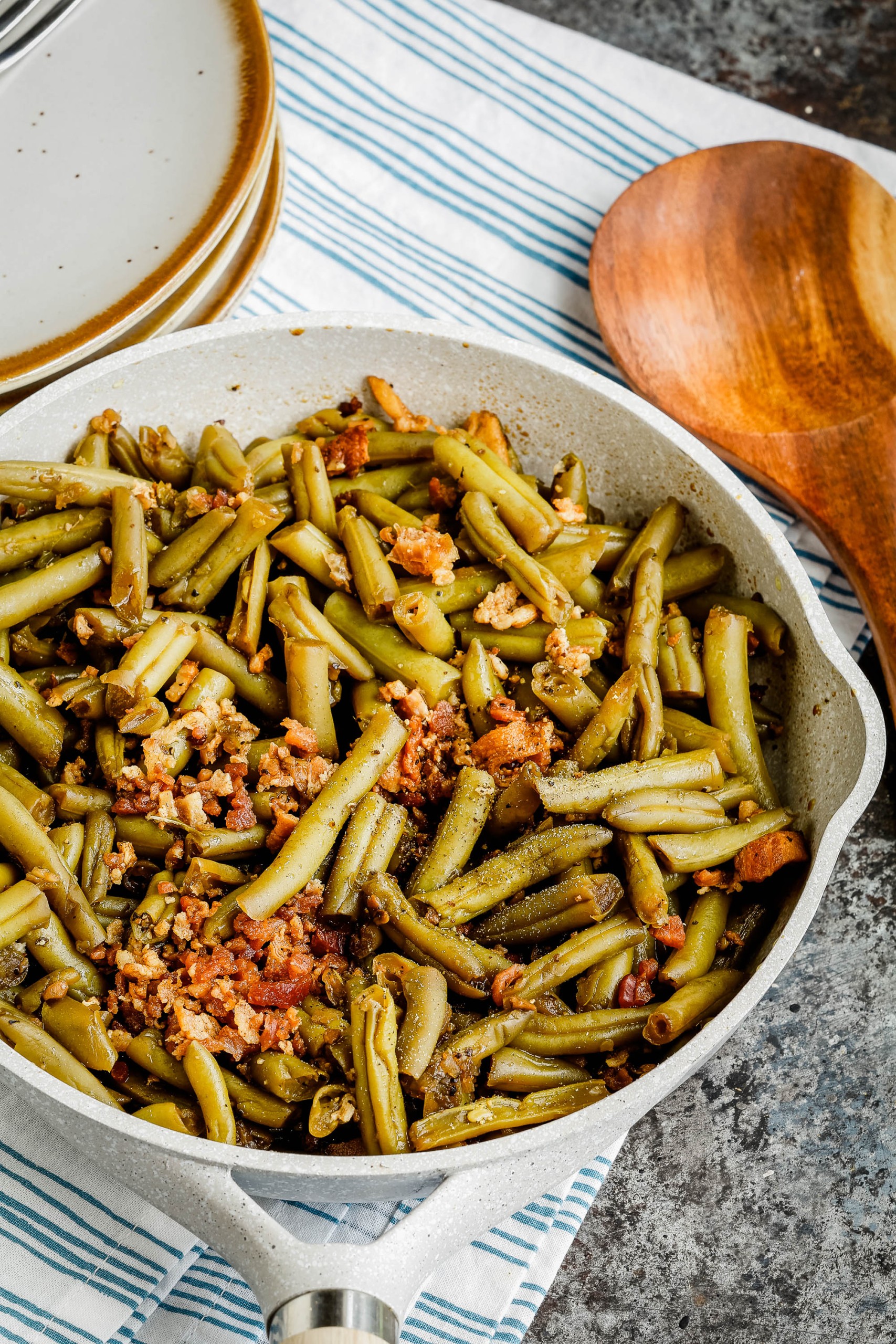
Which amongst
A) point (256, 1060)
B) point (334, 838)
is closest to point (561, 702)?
point (334, 838)

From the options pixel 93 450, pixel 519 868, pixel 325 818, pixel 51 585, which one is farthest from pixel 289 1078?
pixel 93 450

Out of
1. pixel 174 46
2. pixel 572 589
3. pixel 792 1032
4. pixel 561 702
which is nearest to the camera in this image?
pixel 561 702

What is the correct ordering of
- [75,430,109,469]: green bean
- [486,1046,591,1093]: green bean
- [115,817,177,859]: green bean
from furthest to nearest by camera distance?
[75,430,109,469]: green bean, [115,817,177,859]: green bean, [486,1046,591,1093]: green bean

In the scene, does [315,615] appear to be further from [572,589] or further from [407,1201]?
[407,1201]

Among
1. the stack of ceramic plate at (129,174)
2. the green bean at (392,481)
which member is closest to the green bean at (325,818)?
the green bean at (392,481)

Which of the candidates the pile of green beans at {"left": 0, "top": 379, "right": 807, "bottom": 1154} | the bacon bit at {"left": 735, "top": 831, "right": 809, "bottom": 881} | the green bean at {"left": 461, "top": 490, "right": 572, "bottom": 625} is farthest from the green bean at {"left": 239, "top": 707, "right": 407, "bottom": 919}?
the bacon bit at {"left": 735, "top": 831, "right": 809, "bottom": 881}

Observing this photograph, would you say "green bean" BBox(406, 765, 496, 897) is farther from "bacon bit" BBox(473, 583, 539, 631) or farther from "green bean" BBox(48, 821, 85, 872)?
"green bean" BBox(48, 821, 85, 872)

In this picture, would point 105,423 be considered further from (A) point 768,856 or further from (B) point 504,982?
(A) point 768,856
